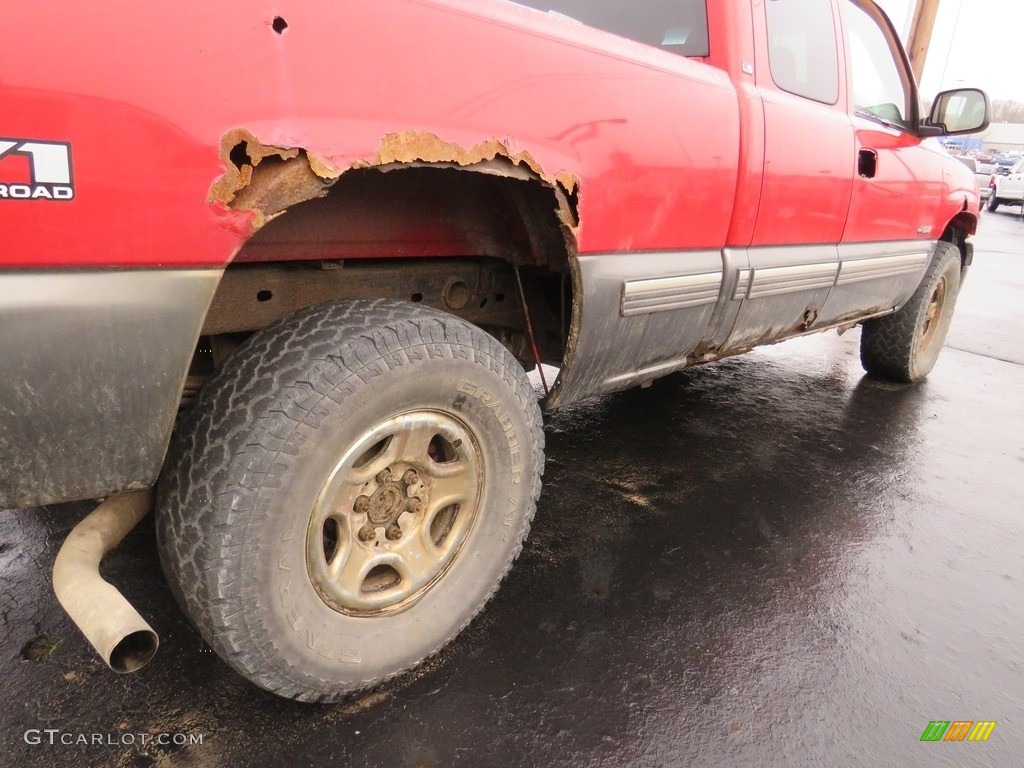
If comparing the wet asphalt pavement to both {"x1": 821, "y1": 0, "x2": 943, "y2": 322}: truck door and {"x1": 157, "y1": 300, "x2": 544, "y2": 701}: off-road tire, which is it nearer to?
{"x1": 157, "y1": 300, "x2": 544, "y2": 701}: off-road tire

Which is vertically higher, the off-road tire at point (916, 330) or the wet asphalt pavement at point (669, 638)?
the off-road tire at point (916, 330)

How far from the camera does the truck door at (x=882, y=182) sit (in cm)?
302

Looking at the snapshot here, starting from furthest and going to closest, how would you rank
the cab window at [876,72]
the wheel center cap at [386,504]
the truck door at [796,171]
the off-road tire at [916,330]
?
the off-road tire at [916,330] < the cab window at [876,72] < the truck door at [796,171] < the wheel center cap at [386,504]

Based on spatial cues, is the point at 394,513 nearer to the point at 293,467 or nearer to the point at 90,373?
the point at 293,467

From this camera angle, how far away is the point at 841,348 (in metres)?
5.61

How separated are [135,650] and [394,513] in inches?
24.3

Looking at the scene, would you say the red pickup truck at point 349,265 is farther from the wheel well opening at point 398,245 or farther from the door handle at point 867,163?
the door handle at point 867,163

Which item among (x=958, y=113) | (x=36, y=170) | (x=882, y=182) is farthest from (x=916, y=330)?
(x=36, y=170)

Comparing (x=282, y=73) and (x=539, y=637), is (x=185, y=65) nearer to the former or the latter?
(x=282, y=73)

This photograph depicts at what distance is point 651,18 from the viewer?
2350 millimetres

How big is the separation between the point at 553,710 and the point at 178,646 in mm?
1043

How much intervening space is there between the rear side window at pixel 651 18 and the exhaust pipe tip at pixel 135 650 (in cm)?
218

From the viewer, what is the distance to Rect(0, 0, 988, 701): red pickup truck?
1.05 metres

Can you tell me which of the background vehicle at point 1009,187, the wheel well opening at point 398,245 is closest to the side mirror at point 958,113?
the wheel well opening at point 398,245
